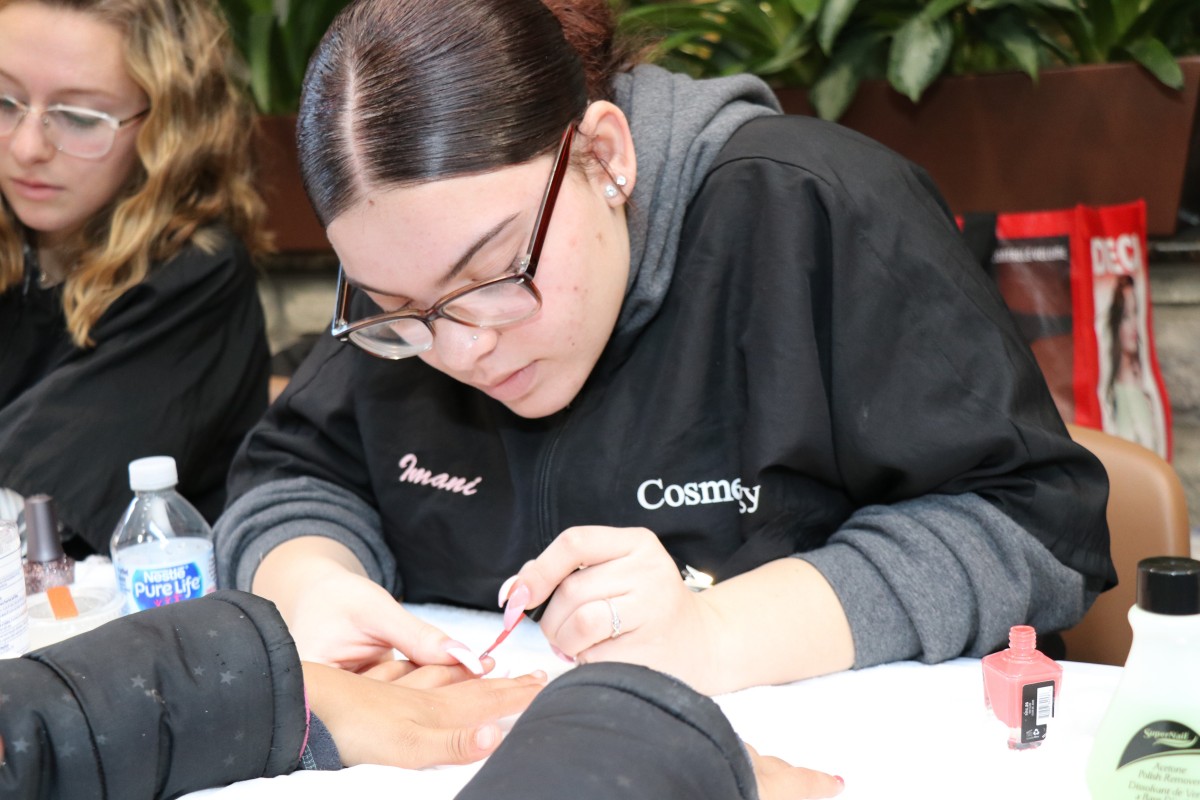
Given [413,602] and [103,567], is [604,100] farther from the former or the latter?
[103,567]

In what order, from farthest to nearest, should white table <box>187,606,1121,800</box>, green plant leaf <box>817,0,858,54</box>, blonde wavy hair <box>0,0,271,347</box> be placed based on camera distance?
1. green plant leaf <box>817,0,858,54</box>
2. blonde wavy hair <box>0,0,271,347</box>
3. white table <box>187,606,1121,800</box>

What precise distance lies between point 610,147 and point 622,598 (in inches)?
17.2

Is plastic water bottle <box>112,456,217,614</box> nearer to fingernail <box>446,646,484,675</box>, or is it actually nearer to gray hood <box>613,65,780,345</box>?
fingernail <box>446,646,484,675</box>

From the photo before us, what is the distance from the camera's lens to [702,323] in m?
1.17

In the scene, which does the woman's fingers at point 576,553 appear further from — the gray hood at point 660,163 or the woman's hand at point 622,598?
the gray hood at point 660,163

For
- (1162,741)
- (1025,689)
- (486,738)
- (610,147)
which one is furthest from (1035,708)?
(610,147)

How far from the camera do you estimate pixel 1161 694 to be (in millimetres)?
688

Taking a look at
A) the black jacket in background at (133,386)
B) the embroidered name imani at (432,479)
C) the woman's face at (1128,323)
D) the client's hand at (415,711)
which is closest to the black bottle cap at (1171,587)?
the client's hand at (415,711)

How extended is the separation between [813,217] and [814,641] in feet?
1.34

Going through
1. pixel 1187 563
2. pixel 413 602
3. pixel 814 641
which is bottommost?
pixel 413 602

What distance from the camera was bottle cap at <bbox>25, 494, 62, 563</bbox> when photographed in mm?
1287

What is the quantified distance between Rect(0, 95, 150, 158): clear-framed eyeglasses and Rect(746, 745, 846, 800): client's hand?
1.36 m

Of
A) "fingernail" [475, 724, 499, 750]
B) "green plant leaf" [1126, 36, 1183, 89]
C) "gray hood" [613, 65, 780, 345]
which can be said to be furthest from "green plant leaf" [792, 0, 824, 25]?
"fingernail" [475, 724, 499, 750]

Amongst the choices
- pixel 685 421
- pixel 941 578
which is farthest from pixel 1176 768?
pixel 685 421
